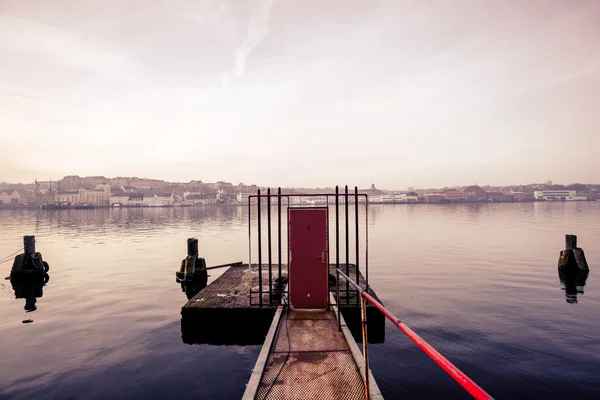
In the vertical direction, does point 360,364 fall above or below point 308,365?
above

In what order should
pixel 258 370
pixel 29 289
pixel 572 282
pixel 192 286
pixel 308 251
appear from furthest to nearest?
pixel 572 282
pixel 29 289
pixel 192 286
pixel 308 251
pixel 258 370

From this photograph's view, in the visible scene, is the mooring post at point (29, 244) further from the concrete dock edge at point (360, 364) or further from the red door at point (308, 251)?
the concrete dock edge at point (360, 364)

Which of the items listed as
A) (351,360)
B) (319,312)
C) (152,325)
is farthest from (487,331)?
(152,325)

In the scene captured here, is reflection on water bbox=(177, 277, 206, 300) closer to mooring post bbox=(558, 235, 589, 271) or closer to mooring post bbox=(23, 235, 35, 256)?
mooring post bbox=(23, 235, 35, 256)

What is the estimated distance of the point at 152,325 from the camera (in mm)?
12977

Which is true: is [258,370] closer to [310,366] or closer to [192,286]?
[310,366]

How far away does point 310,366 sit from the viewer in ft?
20.7

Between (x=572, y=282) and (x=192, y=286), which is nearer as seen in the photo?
(x=192, y=286)

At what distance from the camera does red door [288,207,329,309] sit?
30.7 ft

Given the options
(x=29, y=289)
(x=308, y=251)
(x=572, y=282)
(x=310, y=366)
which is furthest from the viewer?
(x=572, y=282)

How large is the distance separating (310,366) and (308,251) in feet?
11.6

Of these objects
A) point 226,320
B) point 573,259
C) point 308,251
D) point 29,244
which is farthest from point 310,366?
point 29,244

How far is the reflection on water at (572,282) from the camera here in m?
16.6

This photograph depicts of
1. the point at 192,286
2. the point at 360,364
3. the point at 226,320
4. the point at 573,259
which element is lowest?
the point at 192,286
